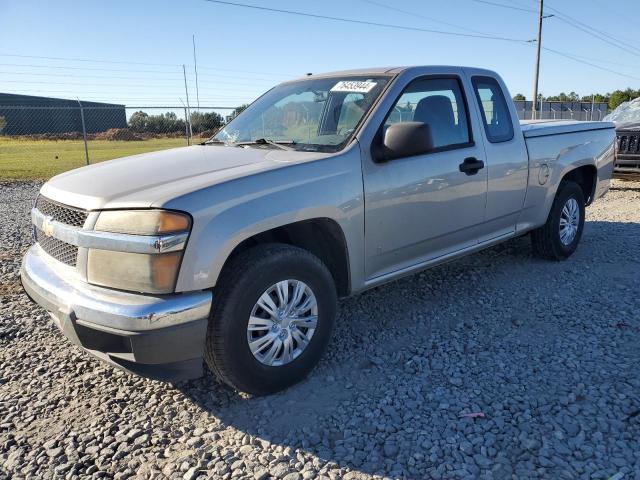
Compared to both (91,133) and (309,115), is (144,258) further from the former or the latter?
(91,133)

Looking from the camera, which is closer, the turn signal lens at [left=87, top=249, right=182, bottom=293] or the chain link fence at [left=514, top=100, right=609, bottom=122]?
the turn signal lens at [left=87, top=249, right=182, bottom=293]

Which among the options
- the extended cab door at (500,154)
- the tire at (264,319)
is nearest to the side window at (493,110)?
the extended cab door at (500,154)

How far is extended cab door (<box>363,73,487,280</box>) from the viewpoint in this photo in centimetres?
353

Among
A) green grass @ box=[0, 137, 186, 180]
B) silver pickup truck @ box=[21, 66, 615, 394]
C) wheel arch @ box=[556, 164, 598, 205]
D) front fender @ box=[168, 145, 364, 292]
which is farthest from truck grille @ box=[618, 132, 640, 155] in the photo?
green grass @ box=[0, 137, 186, 180]

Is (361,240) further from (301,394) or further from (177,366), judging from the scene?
(177,366)

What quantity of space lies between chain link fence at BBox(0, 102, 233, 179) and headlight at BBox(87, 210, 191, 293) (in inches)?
377

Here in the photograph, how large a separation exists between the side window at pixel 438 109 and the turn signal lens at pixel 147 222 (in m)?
1.85

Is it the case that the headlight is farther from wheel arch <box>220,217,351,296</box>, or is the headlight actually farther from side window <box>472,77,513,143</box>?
side window <box>472,77,513,143</box>

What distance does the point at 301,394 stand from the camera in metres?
3.16

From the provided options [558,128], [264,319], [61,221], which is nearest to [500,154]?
[558,128]

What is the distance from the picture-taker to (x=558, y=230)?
215 inches

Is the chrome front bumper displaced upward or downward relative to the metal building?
downward

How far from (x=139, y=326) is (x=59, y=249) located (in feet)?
2.88

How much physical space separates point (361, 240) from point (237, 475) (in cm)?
159
